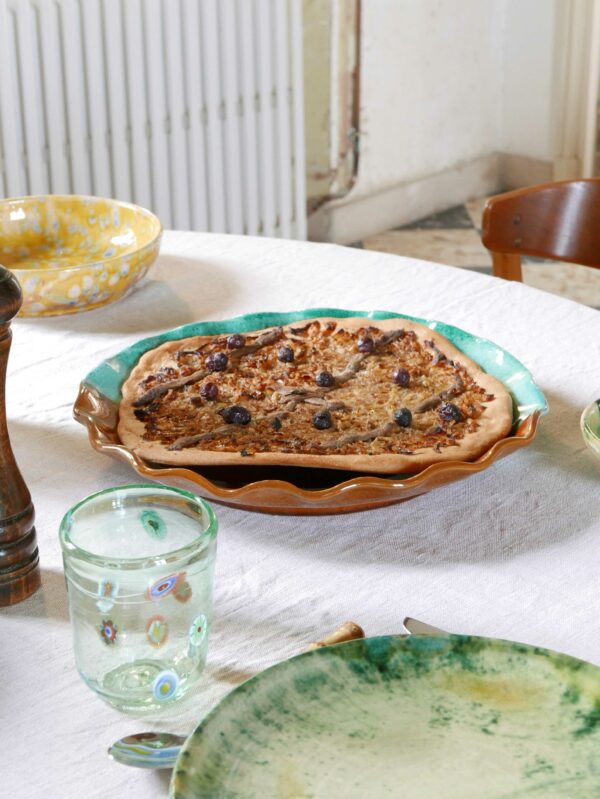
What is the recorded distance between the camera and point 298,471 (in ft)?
3.25

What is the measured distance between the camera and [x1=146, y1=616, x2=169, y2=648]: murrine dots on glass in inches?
28.6

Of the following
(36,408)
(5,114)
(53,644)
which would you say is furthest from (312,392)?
(5,114)

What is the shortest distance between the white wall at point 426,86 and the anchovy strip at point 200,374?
262 centimetres

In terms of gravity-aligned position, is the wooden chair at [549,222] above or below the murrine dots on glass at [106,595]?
below

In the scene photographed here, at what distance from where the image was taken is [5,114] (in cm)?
269

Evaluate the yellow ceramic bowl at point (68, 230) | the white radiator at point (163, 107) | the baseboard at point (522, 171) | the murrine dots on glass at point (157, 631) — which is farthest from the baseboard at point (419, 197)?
the murrine dots on glass at point (157, 631)

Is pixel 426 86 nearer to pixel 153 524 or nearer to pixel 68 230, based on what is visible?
pixel 68 230

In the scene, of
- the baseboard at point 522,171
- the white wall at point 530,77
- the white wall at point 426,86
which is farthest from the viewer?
the baseboard at point 522,171

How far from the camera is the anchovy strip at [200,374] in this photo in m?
1.09

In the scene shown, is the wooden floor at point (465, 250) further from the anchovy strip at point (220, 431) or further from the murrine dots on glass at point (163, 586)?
the murrine dots on glass at point (163, 586)

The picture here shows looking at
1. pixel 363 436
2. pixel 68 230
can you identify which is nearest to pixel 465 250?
pixel 68 230

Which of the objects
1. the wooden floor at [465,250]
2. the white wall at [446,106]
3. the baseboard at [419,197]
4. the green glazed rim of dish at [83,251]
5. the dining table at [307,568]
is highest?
the green glazed rim of dish at [83,251]

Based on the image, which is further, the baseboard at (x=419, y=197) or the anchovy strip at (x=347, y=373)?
the baseboard at (x=419, y=197)

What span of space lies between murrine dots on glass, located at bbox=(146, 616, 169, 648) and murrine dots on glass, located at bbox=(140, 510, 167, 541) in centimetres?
7
